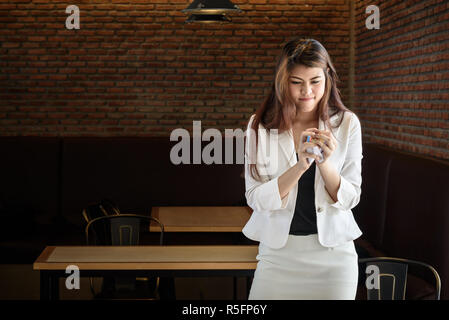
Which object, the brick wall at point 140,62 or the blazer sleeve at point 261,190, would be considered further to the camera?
the brick wall at point 140,62

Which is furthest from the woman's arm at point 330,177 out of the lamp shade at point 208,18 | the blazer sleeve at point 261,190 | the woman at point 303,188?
the lamp shade at point 208,18

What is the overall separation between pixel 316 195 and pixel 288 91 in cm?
34

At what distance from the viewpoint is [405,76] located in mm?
4988

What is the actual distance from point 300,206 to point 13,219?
433cm

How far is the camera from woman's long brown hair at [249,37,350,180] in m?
1.94

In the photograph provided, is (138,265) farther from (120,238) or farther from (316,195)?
(316,195)

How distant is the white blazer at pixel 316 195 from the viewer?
1.94 m

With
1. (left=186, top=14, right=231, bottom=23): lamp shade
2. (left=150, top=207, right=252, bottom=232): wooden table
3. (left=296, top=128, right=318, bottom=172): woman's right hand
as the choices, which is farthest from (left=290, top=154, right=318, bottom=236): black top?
(left=186, top=14, right=231, bottom=23): lamp shade

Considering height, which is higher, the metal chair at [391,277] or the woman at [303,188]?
the woman at [303,188]

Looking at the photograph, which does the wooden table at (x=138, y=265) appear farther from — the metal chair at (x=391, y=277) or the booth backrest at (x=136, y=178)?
the booth backrest at (x=136, y=178)

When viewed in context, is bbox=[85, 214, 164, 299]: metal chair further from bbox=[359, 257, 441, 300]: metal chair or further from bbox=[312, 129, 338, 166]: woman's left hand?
bbox=[312, 129, 338, 166]: woman's left hand

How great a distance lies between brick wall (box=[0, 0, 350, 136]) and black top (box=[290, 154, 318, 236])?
4.67 m

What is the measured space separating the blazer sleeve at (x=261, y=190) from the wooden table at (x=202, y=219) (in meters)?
2.51
